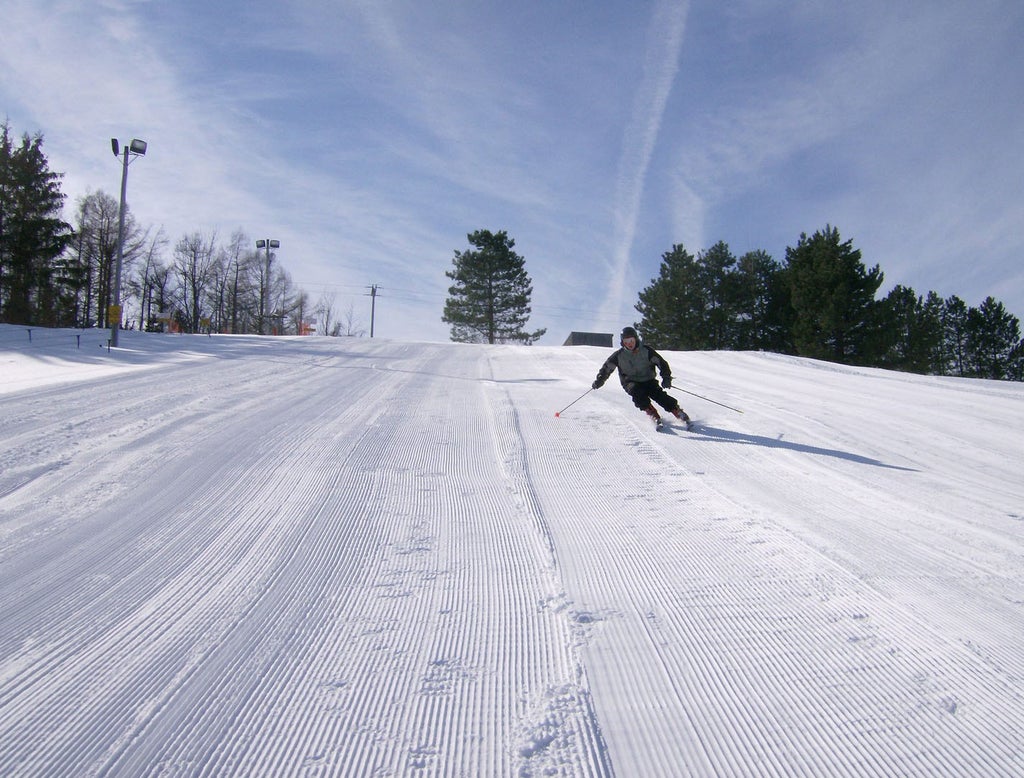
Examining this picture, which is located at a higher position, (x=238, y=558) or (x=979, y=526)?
(x=979, y=526)

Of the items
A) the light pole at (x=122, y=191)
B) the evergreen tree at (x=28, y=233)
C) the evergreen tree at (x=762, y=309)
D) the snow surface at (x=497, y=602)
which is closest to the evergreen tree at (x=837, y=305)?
the evergreen tree at (x=762, y=309)

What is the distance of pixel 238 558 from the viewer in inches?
133

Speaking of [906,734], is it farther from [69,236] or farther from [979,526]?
[69,236]

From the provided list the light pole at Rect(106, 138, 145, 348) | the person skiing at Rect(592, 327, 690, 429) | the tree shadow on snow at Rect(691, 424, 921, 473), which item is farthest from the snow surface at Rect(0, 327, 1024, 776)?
the light pole at Rect(106, 138, 145, 348)

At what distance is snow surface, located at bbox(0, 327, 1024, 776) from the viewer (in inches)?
79.4

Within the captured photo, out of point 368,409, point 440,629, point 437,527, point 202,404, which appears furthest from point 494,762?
point 202,404

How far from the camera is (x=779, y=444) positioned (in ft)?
21.8

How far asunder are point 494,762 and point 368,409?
20.5 feet

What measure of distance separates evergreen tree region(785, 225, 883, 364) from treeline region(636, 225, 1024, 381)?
0.06m

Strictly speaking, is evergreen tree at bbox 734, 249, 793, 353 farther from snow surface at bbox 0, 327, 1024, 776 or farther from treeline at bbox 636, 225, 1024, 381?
snow surface at bbox 0, 327, 1024, 776

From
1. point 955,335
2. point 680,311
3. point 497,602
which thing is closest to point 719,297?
point 680,311

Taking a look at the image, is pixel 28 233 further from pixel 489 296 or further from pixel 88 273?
pixel 489 296

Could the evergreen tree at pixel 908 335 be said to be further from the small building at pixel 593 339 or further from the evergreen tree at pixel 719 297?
the small building at pixel 593 339

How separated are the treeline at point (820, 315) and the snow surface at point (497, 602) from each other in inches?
1147
